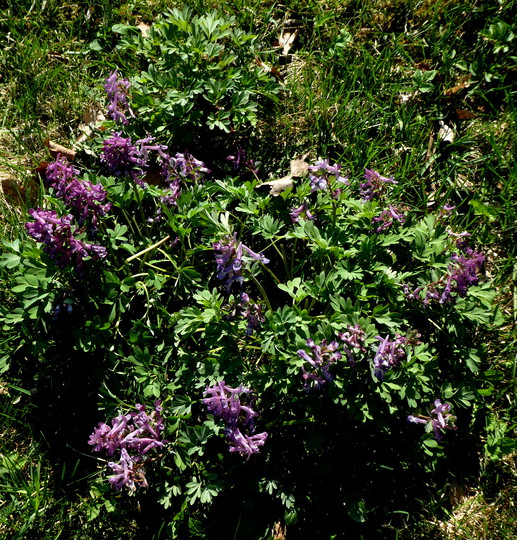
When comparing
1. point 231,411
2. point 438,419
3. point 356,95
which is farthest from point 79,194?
point 356,95

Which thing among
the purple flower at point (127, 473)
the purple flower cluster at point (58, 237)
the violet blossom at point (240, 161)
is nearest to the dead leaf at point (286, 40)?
the violet blossom at point (240, 161)

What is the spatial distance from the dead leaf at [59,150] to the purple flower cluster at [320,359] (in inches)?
90.1

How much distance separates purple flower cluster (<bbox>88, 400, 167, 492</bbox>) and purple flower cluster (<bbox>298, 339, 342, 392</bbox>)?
81 cm

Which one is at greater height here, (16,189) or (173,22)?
(173,22)

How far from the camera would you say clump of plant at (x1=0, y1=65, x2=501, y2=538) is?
2.43 meters

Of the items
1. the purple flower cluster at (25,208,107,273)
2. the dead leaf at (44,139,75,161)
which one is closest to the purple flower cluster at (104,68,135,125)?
the purple flower cluster at (25,208,107,273)

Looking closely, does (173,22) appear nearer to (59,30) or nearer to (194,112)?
(194,112)

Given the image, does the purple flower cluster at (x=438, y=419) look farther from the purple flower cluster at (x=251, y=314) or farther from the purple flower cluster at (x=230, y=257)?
the purple flower cluster at (x=230, y=257)

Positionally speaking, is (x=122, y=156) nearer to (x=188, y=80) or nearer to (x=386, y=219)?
(x=188, y=80)

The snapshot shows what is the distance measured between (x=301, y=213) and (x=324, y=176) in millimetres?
275

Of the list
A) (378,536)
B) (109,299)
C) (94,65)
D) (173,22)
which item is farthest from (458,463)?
(94,65)

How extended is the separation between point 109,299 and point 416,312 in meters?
1.62

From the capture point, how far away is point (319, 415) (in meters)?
2.62

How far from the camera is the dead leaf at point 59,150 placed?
3590 mm
